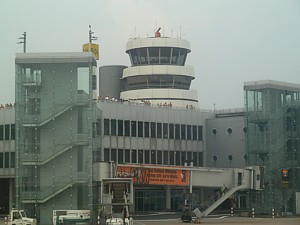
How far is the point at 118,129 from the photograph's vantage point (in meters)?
101

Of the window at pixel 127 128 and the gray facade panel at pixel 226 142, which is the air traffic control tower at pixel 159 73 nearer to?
the gray facade panel at pixel 226 142

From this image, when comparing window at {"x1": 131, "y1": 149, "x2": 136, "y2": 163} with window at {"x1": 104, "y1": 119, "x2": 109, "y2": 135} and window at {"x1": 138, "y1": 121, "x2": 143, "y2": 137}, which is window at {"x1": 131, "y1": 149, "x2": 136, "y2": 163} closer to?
window at {"x1": 138, "y1": 121, "x2": 143, "y2": 137}

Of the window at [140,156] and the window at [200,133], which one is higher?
the window at [200,133]

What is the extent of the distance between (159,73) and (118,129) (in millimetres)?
30884

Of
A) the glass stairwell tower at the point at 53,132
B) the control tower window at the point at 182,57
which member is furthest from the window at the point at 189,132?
the glass stairwell tower at the point at 53,132

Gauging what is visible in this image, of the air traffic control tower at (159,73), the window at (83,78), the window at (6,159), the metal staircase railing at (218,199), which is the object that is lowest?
the metal staircase railing at (218,199)

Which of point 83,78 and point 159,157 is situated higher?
point 83,78

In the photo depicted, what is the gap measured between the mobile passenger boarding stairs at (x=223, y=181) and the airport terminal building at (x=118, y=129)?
24.1ft

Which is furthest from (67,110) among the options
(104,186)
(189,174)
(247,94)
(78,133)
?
(247,94)

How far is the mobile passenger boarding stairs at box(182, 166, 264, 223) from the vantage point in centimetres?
7888

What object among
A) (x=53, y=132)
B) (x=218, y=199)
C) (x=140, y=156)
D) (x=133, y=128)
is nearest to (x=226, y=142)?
(x=140, y=156)

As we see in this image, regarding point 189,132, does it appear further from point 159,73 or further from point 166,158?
point 159,73

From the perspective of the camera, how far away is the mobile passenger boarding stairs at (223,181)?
259ft

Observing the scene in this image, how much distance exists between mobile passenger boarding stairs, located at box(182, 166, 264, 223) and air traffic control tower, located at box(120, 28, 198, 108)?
1807 inches
